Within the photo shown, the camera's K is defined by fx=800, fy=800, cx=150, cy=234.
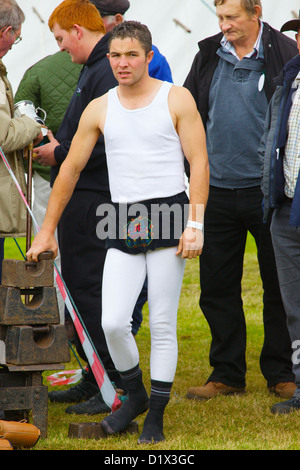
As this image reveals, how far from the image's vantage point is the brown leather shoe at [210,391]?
14.7 feet

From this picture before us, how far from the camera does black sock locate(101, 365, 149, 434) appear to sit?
3545 mm

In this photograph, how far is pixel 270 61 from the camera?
4.29 meters

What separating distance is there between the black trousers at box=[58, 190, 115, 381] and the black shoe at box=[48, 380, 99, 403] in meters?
0.17

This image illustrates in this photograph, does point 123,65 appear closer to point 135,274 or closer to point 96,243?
point 135,274

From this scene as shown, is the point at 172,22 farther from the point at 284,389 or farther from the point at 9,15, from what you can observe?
the point at 284,389

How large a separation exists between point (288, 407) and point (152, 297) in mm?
1103

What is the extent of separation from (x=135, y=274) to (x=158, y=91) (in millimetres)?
796

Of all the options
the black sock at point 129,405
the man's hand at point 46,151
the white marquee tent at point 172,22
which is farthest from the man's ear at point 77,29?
the white marquee tent at point 172,22

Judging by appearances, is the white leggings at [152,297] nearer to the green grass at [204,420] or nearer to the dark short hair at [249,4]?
the green grass at [204,420]

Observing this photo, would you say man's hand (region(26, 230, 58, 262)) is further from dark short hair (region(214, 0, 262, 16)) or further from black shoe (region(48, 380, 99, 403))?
dark short hair (region(214, 0, 262, 16))

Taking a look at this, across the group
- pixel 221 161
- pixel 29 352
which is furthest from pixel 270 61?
pixel 29 352

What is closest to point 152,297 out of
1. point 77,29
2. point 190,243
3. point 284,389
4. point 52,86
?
point 190,243

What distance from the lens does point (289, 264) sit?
405 centimetres

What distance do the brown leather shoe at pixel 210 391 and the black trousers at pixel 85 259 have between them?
1.73 feet
